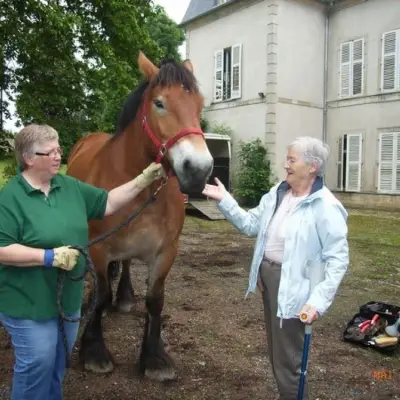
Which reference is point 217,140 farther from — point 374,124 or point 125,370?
point 125,370

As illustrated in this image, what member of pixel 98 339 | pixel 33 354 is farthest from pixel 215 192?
pixel 98 339

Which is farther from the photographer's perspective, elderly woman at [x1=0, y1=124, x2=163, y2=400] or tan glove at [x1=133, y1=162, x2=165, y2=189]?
tan glove at [x1=133, y1=162, x2=165, y2=189]

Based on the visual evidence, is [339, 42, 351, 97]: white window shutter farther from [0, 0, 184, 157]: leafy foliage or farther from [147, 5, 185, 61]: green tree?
[147, 5, 185, 61]: green tree

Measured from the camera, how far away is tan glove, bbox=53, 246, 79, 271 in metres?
1.72

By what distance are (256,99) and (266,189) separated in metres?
3.00

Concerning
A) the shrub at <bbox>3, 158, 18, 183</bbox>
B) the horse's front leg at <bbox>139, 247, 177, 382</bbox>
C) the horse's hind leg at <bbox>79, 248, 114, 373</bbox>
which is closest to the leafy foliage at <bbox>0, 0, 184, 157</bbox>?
the shrub at <bbox>3, 158, 18, 183</bbox>

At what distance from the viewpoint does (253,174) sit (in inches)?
511

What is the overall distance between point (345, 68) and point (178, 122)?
1268 cm

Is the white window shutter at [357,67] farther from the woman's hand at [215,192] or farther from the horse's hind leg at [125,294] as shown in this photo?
the woman's hand at [215,192]

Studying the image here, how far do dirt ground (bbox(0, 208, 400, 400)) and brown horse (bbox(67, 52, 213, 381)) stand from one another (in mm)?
180

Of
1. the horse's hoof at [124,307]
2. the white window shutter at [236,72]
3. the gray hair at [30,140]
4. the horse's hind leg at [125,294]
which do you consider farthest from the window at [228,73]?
the gray hair at [30,140]

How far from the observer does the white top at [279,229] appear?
2.21 metres

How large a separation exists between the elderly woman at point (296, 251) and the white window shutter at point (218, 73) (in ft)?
43.6

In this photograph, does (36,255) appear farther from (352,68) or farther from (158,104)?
(352,68)
